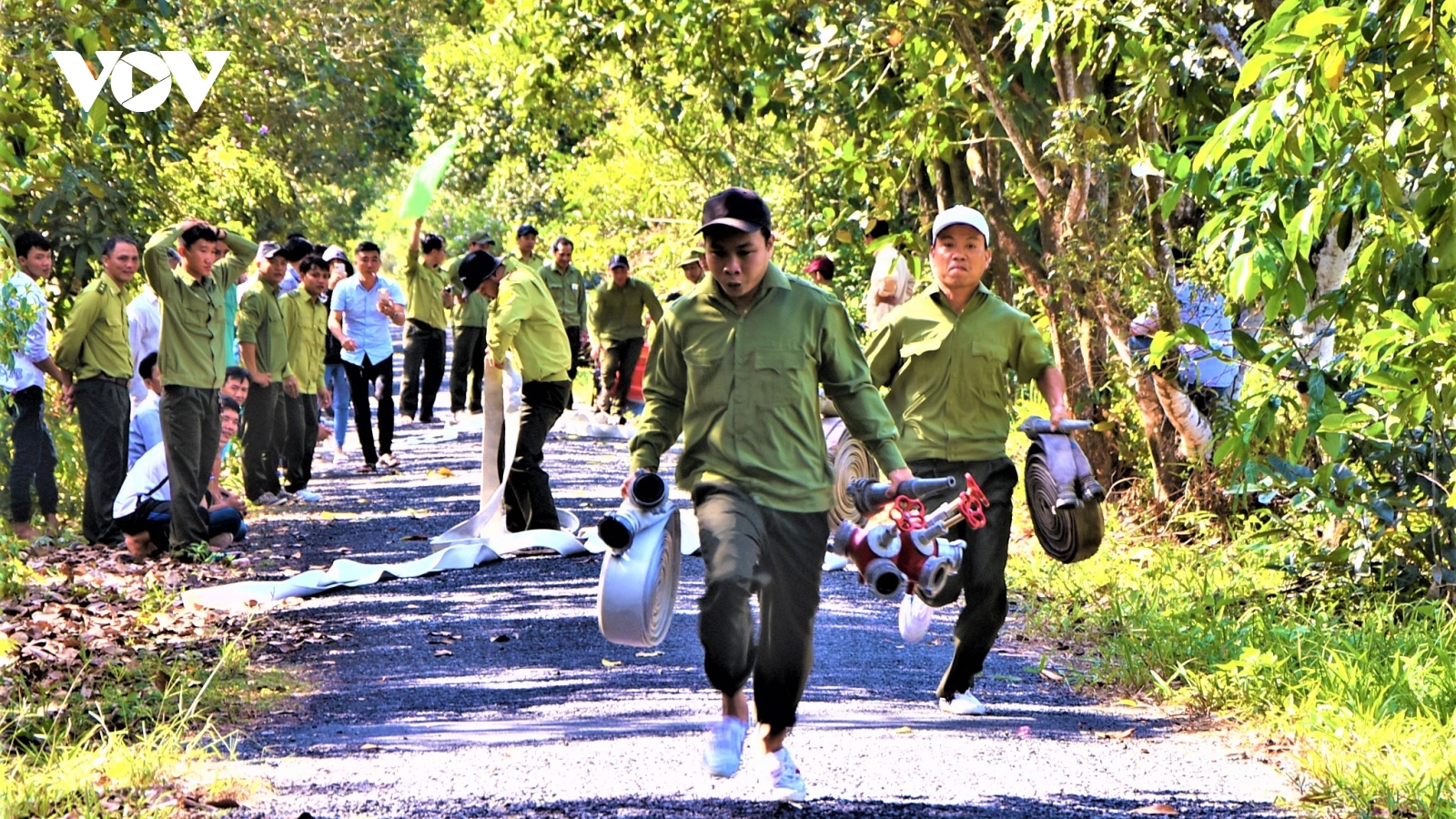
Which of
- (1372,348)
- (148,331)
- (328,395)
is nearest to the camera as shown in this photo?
(1372,348)

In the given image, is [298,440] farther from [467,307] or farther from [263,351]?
[467,307]

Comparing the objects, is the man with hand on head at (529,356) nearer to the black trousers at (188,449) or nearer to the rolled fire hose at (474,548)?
the rolled fire hose at (474,548)

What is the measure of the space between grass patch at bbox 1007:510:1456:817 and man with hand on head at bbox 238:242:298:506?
18.7ft

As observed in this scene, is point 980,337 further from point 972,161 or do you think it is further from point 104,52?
point 972,161

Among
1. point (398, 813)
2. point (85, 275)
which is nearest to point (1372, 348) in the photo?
point (398, 813)

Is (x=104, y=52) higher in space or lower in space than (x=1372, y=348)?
higher

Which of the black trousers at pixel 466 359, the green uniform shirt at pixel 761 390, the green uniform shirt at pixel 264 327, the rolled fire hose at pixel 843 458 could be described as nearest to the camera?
the green uniform shirt at pixel 761 390

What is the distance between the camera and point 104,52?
9156mm

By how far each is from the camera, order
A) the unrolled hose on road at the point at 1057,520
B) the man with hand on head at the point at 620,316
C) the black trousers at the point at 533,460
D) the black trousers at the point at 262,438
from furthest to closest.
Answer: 1. the man with hand on head at the point at 620,316
2. the black trousers at the point at 262,438
3. the black trousers at the point at 533,460
4. the unrolled hose on road at the point at 1057,520

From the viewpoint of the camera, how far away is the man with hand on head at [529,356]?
11.9 metres

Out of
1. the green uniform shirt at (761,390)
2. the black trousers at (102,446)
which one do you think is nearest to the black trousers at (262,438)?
the black trousers at (102,446)

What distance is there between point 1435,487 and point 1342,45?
11.2 ft

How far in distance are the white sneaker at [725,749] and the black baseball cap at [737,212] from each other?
4.90 feet

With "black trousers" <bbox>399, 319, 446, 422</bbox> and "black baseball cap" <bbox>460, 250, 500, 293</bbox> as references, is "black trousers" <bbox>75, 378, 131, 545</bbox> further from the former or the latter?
"black trousers" <bbox>399, 319, 446, 422</bbox>
